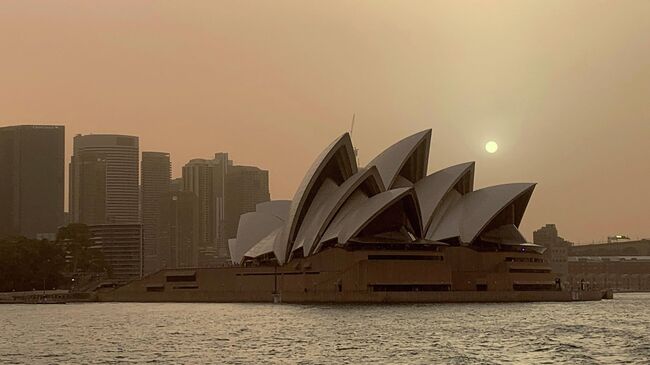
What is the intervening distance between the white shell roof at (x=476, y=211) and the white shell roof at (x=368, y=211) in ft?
15.5

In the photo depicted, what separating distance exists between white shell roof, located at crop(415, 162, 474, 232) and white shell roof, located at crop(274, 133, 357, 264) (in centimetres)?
736

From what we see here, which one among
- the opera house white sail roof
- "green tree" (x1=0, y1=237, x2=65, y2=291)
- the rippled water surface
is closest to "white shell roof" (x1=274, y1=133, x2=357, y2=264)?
the opera house white sail roof

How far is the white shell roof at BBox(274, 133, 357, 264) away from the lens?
97500mm

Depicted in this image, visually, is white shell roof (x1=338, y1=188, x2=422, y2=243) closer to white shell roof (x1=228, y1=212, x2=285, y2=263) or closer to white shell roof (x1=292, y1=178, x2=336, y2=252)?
white shell roof (x1=292, y1=178, x2=336, y2=252)

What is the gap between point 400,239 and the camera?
10031cm

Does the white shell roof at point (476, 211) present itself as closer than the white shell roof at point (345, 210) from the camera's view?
No

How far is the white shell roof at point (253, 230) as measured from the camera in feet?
375

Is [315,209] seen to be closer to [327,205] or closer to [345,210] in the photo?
[327,205]

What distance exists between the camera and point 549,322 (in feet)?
223

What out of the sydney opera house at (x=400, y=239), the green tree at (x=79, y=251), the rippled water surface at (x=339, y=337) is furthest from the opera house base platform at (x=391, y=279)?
the green tree at (x=79, y=251)

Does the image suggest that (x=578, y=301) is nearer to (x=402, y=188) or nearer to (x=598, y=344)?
(x=402, y=188)

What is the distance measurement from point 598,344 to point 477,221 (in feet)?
162

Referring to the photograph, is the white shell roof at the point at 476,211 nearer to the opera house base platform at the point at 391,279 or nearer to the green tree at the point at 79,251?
the opera house base platform at the point at 391,279

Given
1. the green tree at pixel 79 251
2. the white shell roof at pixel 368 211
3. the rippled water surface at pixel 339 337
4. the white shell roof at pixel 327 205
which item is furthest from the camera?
the green tree at pixel 79 251
